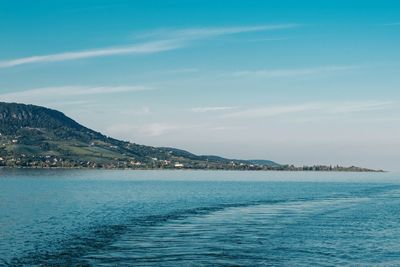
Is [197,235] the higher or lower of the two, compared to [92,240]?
higher

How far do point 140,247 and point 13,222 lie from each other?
2584 cm

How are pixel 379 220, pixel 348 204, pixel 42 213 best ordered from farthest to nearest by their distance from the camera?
pixel 348 204, pixel 42 213, pixel 379 220

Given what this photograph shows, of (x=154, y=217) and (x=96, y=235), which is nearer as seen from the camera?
(x=96, y=235)

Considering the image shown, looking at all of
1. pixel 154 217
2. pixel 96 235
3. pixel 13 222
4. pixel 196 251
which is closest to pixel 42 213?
pixel 13 222

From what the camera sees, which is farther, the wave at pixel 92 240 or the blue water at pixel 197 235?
the blue water at pixel 197 235

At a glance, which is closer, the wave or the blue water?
the wave

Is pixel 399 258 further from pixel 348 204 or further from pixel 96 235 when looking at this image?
pixel 348 204

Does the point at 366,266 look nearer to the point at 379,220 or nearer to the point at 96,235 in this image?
the point at 96,235

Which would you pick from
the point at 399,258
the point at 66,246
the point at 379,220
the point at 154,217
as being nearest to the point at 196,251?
the point at 66,246

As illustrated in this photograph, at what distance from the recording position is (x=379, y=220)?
77.8 m

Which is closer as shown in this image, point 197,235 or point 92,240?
point 92,240

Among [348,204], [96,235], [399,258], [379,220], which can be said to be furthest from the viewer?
[348,204]

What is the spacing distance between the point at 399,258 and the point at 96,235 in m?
30.7

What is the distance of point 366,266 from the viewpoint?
4531 cm
